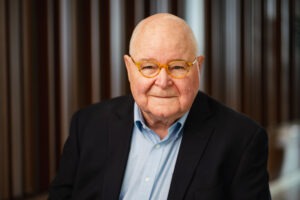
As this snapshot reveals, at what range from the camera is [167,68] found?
1563mm

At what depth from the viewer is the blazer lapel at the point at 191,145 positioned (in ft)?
5.38

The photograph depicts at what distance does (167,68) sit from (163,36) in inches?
4.4

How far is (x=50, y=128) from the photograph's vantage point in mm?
2707

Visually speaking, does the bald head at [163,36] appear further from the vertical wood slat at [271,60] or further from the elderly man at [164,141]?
the vertical wood slat at [271,60]

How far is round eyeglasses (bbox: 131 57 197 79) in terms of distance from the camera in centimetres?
157

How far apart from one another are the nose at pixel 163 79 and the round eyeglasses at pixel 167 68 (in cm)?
1

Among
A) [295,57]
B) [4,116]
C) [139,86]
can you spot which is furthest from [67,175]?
[295,57]

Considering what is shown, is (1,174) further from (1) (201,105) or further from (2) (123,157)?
(1) (201,105)

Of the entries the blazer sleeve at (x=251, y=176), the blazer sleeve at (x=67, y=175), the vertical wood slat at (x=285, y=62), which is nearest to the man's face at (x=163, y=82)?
the blazer sleeve at (x=251, y=176)

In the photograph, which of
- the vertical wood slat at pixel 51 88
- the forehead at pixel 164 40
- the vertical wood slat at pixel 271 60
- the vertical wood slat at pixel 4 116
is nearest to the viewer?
the forehead at pixel 164 40

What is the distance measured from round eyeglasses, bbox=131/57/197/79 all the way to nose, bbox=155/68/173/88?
12mm

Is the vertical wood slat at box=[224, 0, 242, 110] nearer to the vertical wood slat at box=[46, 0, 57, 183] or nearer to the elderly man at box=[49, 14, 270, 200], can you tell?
the vertical wood slat at box=[46, 0, 57, 183]

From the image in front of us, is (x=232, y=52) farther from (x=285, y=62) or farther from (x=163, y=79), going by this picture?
(x=163, y=79)

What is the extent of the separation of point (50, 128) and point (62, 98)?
20 cm
